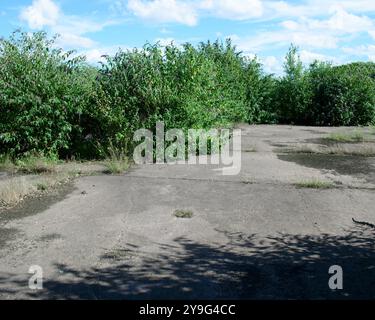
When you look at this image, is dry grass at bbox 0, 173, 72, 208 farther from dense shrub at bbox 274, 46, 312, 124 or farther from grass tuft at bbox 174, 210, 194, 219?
dense shrub at bbox 274, 46, 312, 124

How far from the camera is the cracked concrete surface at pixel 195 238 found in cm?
434

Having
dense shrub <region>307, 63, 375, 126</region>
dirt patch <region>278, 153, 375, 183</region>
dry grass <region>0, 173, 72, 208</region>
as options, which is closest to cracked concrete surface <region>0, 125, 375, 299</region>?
dirt patch <region>278, 153, 375, 183</region>

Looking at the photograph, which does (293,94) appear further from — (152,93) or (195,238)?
(195,238)

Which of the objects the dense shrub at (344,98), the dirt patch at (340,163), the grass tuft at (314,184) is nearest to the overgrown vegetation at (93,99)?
the dirt patch at (340,163)

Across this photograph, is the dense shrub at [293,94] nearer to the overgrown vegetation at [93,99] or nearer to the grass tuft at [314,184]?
the overgrown vegetation at [93,99]

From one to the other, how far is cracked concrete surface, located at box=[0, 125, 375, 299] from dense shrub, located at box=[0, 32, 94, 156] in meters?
2.33

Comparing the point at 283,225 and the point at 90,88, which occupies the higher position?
the point at 90,88

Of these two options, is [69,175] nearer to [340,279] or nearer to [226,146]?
[226,146]

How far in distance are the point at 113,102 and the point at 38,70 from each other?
1887 mm

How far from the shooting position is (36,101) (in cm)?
1000

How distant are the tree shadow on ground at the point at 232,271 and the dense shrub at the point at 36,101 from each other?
18.9ft

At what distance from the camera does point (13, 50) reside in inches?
417
